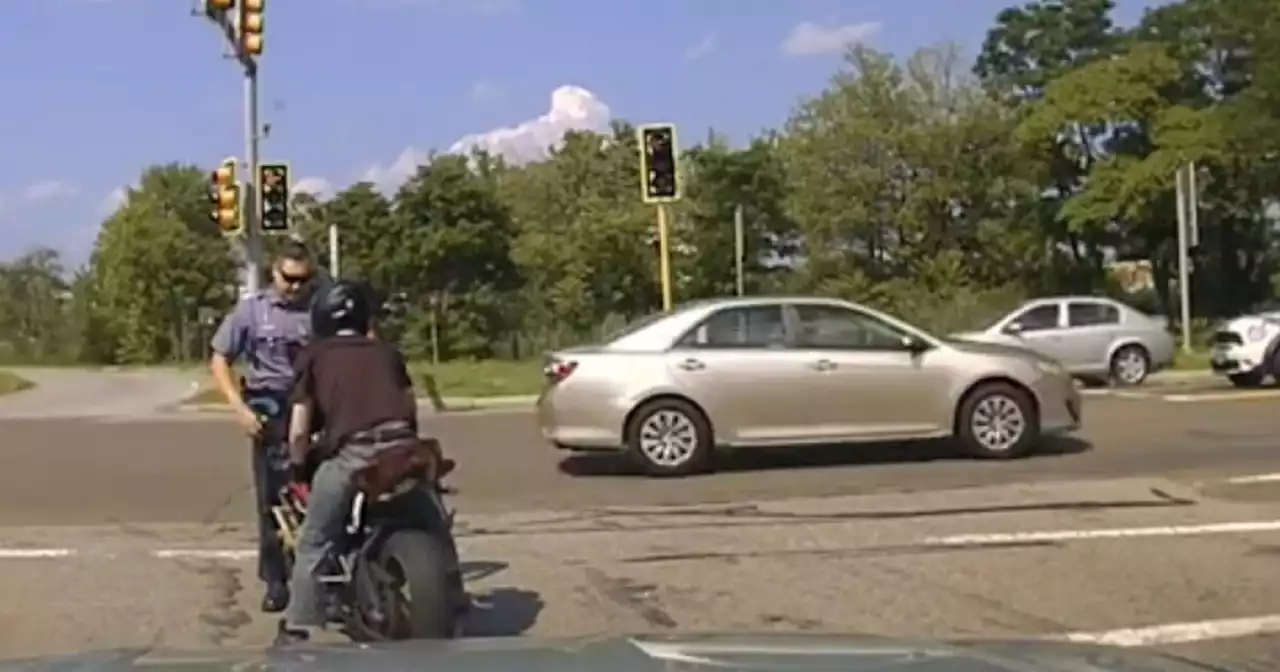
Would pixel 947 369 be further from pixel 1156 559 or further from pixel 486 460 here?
pixel 1156 559

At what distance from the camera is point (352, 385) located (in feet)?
25.3

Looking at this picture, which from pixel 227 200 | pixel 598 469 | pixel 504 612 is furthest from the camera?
pixel 227 200

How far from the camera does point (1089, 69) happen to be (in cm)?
6094

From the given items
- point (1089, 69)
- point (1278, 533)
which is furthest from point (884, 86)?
point (1278, 533)

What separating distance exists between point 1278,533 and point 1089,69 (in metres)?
51.4

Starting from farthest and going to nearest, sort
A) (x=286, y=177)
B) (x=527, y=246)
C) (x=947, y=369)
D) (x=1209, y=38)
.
A: (x=527, y=246)
(x=1209, y=38)
(x=286, y=177)
(x=947, y=369)

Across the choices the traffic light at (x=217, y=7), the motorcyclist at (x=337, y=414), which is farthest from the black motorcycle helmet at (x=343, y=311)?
the traffic light at (x=217, y=7)

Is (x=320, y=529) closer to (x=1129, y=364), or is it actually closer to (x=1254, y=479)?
(x=1254, y=479)

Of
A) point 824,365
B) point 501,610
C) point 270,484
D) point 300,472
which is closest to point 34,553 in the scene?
point 270,484

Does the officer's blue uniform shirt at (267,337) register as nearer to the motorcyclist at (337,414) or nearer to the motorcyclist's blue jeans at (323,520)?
the motorcyclist at (337,414)

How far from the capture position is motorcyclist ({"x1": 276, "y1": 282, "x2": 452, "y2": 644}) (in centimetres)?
759

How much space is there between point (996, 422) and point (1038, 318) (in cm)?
1495

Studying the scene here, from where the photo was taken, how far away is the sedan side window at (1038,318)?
30547 millimetres

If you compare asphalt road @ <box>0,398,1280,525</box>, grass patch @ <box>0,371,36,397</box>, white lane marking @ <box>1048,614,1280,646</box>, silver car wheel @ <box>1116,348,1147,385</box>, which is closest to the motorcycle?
white lane marking @ <box>1048,614,1280,646</box>
